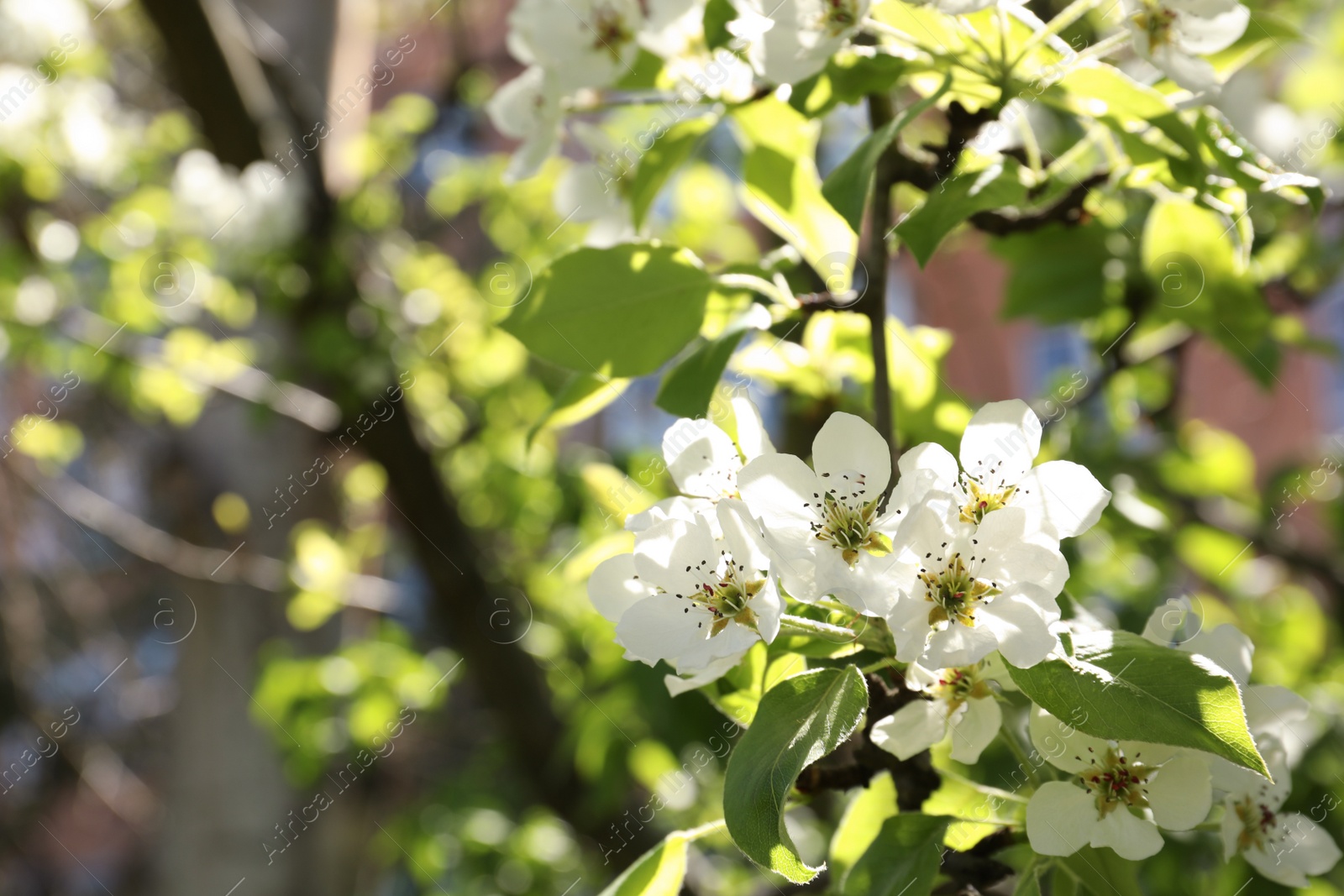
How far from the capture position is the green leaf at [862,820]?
0.68 metres

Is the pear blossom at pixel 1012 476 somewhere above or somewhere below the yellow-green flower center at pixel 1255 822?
above

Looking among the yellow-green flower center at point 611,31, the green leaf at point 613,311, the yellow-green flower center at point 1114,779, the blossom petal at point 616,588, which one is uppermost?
the yellow-green flower center at point 611,31

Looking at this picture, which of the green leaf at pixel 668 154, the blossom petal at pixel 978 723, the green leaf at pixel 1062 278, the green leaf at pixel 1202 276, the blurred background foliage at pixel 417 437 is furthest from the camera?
the blurred background foliage at pixel 417 437

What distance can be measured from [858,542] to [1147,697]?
16 cm

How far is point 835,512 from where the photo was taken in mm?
550

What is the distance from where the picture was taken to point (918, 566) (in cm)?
49

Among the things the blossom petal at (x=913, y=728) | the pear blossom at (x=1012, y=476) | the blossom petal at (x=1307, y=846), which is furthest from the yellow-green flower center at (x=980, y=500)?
the blossom petal at (x=1307, y=846)

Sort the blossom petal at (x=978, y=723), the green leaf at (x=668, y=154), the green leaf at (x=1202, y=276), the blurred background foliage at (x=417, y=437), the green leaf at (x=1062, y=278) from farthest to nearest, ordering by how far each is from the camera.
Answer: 1. the blurred background foliage at (x=417, y=437)
2. the green leaf at (x=1062, y=278)
3. the green leaf at (x=1202, y=276)
4. the green leaf at (x=668, y=154)
5. the blossom petal at (x=978, y=723)

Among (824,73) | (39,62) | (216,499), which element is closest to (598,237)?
(824,73)

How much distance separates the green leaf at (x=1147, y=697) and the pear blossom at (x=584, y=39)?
19.5 inches

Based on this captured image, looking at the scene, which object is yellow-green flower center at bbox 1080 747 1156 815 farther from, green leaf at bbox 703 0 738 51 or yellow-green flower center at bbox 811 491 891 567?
green leaf at bbox 703 0 738 51

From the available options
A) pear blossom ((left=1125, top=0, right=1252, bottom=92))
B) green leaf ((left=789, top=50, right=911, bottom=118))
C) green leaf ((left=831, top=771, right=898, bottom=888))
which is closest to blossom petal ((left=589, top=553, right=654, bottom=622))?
green leaf ((left=831, top=771, right=898, bottom=888))

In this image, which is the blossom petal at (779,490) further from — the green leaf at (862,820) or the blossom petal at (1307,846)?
the blossom petal at (1307,846)

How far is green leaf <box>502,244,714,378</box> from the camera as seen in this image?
2.22 ft
